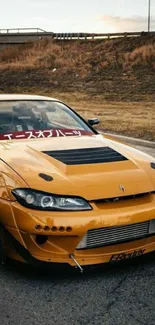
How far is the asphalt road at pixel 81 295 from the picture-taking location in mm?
3002

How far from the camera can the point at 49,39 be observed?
4584 cm

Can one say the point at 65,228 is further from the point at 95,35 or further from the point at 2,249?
the point at 95,35

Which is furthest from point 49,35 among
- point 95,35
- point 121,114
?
point 121,114

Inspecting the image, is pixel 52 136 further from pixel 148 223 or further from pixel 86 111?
pixel 86 111

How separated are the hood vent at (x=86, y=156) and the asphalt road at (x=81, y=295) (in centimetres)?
85

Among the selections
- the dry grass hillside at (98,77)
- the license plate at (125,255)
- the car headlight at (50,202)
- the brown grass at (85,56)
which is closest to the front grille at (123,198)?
the car headlight at (50,202)

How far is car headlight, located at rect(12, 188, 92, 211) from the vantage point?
11.1 ft

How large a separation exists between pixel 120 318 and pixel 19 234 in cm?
91

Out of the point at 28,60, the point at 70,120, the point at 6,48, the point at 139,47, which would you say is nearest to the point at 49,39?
the point at 6,48

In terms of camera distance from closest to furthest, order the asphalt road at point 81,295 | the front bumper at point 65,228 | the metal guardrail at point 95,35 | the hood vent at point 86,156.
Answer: the asphalt road at point 81,295 → the front bumper at point 65,228 → the hood vent at point 86,156 → the metal guardrail at point 95,35

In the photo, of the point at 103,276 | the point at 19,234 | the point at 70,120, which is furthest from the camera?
the point at 70,120

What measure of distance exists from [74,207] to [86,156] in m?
0.72

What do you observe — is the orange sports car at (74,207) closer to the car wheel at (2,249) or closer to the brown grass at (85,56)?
the car wheel at (2,249)

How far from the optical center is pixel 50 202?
340cm
